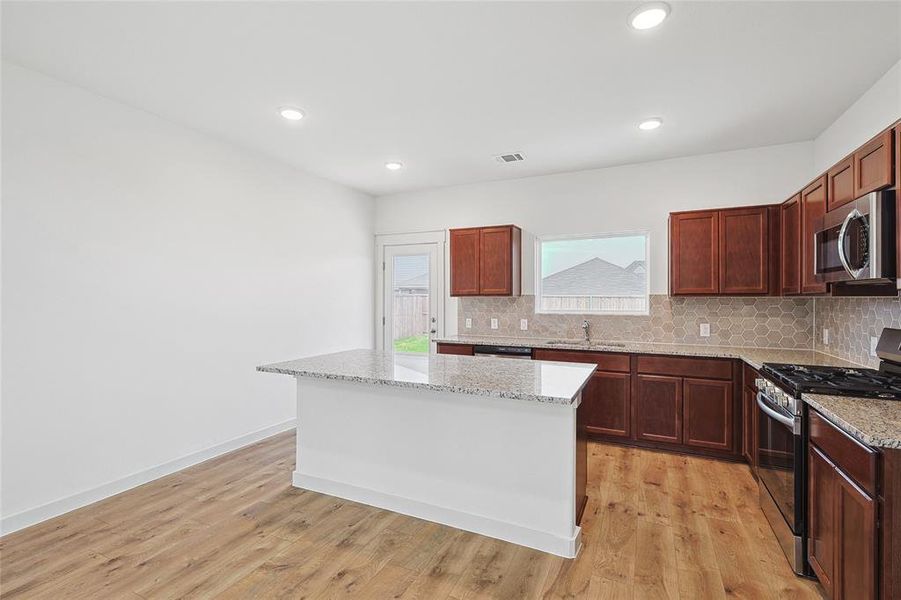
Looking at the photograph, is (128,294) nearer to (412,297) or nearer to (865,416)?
(412,297)

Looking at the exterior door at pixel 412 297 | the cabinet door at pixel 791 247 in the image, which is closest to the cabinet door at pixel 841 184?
the cabinet door at pixel 791 247

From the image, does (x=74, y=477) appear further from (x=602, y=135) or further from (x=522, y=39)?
(x=602, y=135)

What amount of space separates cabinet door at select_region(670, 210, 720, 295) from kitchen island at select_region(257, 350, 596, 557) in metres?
1.83

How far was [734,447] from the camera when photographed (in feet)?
11.6

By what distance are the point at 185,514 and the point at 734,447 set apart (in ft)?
13.2

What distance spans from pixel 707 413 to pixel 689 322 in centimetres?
94

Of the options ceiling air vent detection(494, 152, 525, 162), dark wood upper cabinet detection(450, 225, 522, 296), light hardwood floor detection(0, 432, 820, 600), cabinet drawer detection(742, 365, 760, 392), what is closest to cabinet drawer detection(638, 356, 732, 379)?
cabinet drawer detection(742, 365, 760, 392)

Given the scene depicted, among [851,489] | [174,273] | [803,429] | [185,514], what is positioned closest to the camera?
[851,489]

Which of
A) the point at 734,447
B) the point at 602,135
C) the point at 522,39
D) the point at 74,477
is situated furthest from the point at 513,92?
Result: the point at 74,477

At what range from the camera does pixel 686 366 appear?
3.68 m

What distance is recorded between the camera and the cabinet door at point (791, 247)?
315 cm

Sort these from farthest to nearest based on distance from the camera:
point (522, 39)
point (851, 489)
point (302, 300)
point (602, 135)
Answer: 1. point (302, 300)
2. point (602, 135)
3. point (522, 39)
4. point (851, 489)

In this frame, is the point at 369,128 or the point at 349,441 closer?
the point at 349,441

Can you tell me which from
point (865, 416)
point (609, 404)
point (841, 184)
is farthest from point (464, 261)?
point (865, 416)
